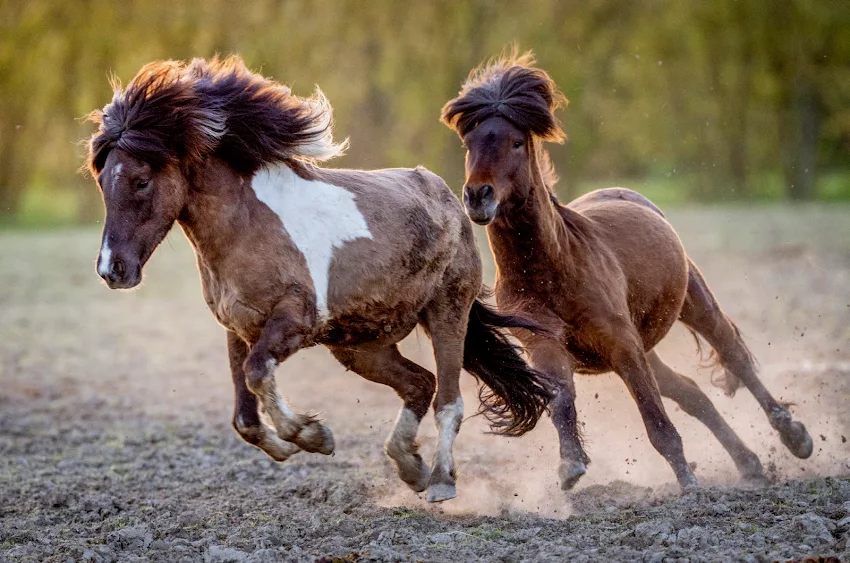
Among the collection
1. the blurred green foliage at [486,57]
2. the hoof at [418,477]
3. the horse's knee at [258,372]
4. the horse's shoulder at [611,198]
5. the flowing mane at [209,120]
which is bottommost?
the hoof at [418,477]

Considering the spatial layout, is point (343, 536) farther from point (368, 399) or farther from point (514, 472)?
point (368, 399)

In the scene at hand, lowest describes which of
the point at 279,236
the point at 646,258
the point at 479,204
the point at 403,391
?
the point at 403,391

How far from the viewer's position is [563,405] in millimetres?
5824

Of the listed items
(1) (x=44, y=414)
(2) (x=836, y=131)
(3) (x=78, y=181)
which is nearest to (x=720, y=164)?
(2) (x=836, y=131)

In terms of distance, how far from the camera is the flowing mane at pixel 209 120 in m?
4.71

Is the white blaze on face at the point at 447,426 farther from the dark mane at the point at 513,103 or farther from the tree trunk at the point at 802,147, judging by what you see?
the tree trunk at the point at 802,147

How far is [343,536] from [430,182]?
6.48 feet

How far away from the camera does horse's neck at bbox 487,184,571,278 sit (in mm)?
5852

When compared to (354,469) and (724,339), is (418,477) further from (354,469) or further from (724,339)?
(724,339)

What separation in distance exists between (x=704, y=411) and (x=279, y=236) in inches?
137

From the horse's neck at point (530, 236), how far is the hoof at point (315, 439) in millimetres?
1638

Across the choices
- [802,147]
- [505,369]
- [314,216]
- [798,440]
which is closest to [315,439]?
[314,216]

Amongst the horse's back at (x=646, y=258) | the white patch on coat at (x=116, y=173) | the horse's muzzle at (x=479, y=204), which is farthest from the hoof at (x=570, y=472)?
the white patch on coat at (x=116, y=173)

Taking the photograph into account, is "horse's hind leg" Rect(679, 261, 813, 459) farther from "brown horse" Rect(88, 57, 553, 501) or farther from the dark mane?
"brown horse" Rect(88, 57, 553, 501)
